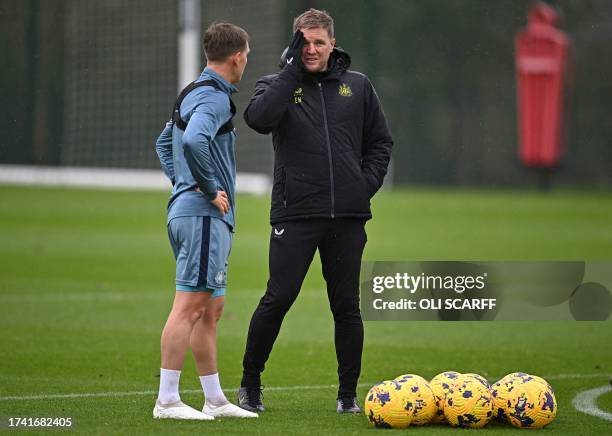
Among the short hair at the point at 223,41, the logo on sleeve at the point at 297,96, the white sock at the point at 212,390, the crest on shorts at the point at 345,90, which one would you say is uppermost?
the short hair at the point at 223,41

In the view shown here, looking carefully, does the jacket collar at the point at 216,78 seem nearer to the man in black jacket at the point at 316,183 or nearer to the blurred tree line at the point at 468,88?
the man in black jacket at the point at 316,183

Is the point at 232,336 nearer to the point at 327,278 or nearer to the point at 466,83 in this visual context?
the point at 327,278

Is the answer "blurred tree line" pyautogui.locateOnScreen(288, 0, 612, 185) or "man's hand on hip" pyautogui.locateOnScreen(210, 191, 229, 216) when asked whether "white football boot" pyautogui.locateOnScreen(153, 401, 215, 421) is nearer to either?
"man's hand on hip" pyautogui.locateOnScreen(210, 191, 229, 216)

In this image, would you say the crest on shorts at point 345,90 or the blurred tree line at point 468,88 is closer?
the crest on shorts at point 345,90

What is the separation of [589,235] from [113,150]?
31.9ft

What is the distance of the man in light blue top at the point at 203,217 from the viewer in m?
6.57

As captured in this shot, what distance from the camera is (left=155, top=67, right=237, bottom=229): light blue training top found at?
21.2 feet

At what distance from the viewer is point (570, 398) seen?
25.1ft

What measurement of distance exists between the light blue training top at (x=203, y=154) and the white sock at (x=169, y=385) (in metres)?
0.81

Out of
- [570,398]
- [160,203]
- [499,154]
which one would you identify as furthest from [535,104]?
[570,398]

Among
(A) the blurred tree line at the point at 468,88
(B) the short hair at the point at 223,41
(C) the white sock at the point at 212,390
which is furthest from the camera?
(A) the blurred tree line at the point at 468,88

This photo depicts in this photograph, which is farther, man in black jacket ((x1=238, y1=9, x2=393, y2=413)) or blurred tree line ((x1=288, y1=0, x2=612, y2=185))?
blurred tree line ((x1=288, y1=0, x2=612, y2=185))

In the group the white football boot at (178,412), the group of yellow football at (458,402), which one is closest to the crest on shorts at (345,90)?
the group of yellow football at (458,402)

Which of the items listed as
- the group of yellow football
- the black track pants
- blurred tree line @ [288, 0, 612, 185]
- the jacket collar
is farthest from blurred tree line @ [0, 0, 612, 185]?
the group of yellow football
